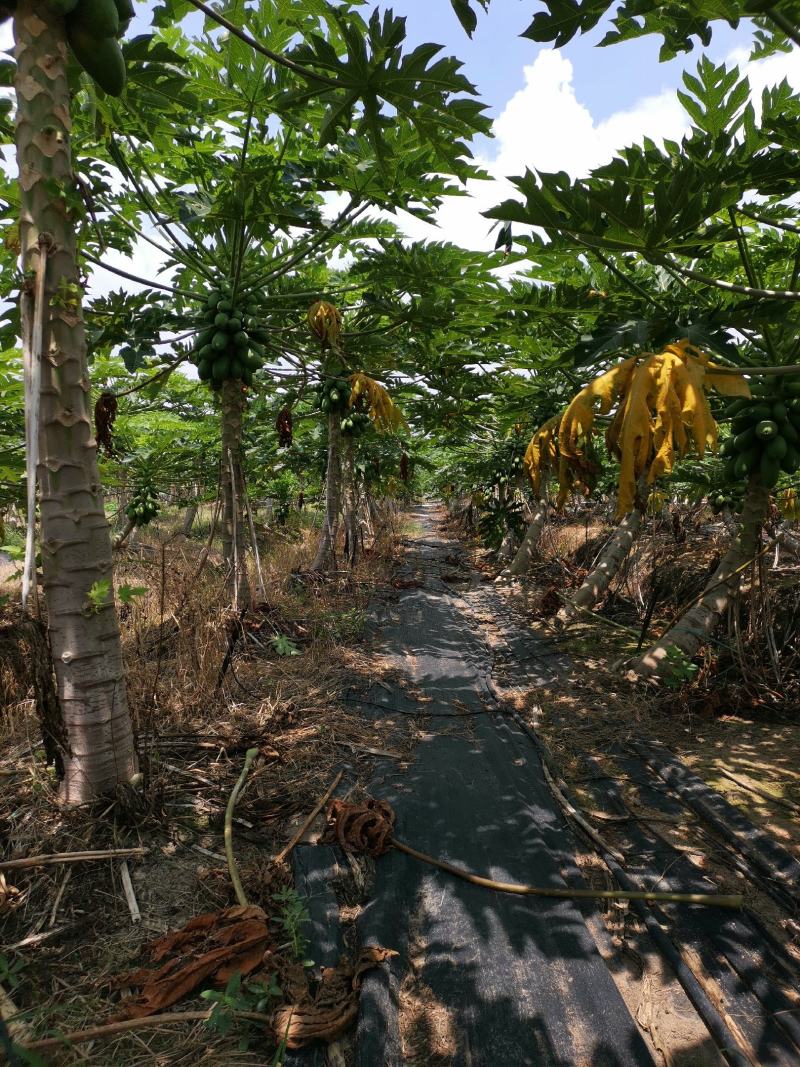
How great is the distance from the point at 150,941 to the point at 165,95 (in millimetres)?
4086

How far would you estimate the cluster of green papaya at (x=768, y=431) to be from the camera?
3.63 metres

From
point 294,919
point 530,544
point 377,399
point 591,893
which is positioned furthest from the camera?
point 530,544

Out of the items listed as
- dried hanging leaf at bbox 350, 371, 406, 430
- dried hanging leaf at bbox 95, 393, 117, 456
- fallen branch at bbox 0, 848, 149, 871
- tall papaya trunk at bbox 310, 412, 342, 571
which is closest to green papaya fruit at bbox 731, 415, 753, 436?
dried hanging leaf at bbox 350, 371, 406, 430

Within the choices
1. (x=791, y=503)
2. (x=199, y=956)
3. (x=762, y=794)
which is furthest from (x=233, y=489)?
(x=791, y=503)

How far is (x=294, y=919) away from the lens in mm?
2121

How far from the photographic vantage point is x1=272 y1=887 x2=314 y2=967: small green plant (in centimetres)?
202

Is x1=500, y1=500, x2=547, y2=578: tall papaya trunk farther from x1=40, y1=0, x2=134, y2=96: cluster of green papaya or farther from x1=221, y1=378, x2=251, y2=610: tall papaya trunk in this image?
x1=40, y1=0, x2=134, y2=96: cluster of green papaya

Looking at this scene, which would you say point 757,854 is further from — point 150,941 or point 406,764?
point 150,941

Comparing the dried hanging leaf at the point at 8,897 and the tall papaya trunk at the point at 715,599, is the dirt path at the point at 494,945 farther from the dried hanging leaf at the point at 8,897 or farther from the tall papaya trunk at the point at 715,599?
the tall papaya trunk at the point at 715,599

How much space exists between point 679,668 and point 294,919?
11.6 feet

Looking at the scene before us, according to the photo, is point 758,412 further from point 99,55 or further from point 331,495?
point 331,495

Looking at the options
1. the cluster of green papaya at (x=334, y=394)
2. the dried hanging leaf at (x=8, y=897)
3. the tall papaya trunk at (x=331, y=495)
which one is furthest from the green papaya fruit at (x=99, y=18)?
the tall papaya trunk at (x=331, y=495)

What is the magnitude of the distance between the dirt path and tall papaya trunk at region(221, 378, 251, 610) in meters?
2.45

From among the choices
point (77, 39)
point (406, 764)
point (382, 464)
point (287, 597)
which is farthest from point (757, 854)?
point (382, 464)
